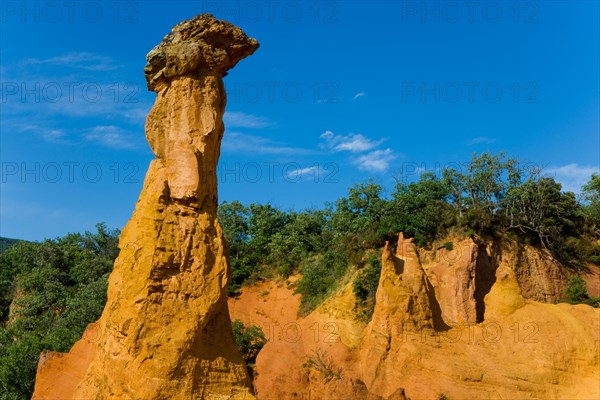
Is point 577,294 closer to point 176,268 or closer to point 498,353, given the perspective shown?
point 498,353

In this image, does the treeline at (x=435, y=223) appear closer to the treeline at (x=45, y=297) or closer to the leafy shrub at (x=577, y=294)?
the leafy shrub at (x=577, y=294)

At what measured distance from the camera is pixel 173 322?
10641mm

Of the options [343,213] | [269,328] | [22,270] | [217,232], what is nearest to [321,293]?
[269,328]

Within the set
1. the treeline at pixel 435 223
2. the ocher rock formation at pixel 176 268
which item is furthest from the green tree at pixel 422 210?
the ocher rock formation at pixel 176 268

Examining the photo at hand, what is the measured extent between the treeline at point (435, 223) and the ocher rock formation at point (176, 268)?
16.2 meters

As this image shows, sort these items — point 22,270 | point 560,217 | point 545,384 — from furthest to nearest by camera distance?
1. point 22,270
2. point 560,217
3. point 545,384

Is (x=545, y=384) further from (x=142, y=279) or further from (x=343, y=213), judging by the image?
(x=343, y=213)

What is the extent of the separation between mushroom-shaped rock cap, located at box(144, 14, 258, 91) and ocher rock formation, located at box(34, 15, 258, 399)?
3 cm

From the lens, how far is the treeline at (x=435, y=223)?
29062 millimetres

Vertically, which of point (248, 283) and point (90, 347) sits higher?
point (248, 283)

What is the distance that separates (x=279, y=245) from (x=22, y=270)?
2078cm

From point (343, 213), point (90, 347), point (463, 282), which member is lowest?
point (90, 347)

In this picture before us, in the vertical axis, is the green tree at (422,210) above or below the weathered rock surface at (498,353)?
above

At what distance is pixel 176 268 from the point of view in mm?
11023
